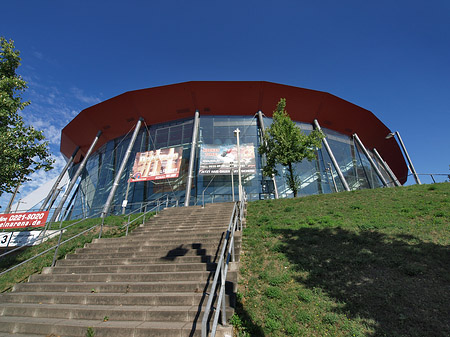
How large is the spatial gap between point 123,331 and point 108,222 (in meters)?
10.6

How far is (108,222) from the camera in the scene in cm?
1311

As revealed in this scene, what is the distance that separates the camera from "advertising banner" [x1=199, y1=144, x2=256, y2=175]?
22.2 metres

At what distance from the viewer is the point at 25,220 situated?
42.7ft

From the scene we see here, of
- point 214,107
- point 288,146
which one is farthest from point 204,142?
point 288,146

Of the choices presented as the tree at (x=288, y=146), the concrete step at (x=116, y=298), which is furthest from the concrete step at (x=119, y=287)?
the tree at (x=288, y=146)

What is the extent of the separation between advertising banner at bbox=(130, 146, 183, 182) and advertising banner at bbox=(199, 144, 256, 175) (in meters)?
2.47

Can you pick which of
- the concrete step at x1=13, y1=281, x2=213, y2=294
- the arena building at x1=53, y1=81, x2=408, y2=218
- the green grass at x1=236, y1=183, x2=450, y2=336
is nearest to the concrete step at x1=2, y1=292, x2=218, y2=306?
the concrete step at x1=13, y1=281, x2=213, y2=294

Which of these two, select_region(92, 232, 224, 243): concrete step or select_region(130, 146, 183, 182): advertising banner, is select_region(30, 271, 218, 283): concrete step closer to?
select_region(92, 232, 224, 243): concrete step

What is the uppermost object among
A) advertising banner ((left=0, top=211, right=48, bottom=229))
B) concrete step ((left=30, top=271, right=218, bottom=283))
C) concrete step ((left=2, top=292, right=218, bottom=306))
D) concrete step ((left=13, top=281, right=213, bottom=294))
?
advertising banner ((left=0, top=211, right=48, bottom=229))

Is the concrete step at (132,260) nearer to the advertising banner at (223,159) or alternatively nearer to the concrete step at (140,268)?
the concrete step at (140,268)

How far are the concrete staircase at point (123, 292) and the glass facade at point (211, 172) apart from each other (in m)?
12.9

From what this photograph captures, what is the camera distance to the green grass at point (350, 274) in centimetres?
382

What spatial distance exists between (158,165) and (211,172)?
5421mm

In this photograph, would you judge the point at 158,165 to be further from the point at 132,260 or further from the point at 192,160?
the point at 132,260
